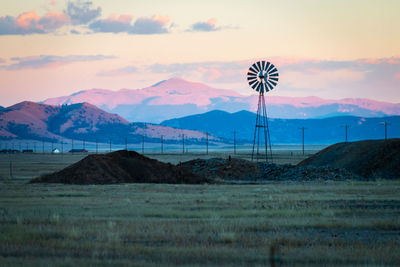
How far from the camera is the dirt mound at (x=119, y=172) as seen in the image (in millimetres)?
46156

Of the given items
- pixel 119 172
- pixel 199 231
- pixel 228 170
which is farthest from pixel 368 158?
pixel 199 231

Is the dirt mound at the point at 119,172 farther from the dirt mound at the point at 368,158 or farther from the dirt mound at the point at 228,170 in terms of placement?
the dirt mound at the point at 368,158

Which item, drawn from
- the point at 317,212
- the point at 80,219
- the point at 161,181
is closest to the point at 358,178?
the point at 161,181

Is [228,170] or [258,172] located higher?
[228,170]

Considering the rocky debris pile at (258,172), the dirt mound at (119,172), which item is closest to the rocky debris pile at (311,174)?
the rocky debris pile at (258,172)

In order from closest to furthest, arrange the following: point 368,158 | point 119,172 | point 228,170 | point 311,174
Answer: point 119,172 < point 311,174 < point 368,158 < point 228,170

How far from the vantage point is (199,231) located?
1902 cm

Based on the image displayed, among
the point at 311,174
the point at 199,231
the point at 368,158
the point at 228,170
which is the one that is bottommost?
the point at 199,231

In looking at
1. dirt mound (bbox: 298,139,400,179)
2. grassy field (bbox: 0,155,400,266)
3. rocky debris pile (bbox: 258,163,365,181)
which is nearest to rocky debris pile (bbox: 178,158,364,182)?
rocky debris pile (bbox: 258,163,365,181)

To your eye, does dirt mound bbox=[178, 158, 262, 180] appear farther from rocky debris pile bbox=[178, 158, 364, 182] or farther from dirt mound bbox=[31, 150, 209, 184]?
dirt mound bbox=[31, 150, 209, 184]

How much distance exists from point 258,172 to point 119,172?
1703cm

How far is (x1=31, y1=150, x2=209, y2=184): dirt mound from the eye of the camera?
46.2 metres

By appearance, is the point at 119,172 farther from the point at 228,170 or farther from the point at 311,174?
the point at 311,174

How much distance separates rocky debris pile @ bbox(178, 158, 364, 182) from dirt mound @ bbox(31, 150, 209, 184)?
4624 millimetres
